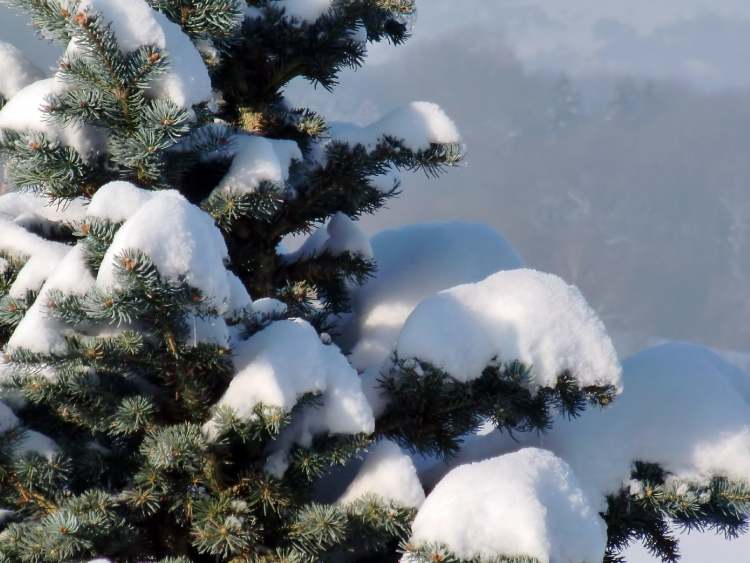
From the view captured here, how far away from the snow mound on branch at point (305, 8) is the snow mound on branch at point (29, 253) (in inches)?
59.9

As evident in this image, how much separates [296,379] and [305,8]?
6.51 feet

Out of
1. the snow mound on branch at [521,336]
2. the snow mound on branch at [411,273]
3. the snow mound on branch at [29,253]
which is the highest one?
the snow mound on branch at [29,253]

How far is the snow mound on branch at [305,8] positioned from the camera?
390 centimetres

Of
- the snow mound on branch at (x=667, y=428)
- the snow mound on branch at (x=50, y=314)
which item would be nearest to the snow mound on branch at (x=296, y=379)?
the snow mound on branch at (x=50, y=314)

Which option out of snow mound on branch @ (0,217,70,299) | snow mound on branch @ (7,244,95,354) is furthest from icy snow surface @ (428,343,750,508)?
snow mound on branch @ (0,217,70,299)

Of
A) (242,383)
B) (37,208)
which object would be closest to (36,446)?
(242,383)

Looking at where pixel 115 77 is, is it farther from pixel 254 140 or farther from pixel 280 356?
pixel 280 356

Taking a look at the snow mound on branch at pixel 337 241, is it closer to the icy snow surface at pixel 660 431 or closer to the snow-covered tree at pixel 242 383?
the snow-covered tree at pixel 242 383

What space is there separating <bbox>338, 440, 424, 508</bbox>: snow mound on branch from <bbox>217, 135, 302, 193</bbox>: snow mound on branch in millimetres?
1132

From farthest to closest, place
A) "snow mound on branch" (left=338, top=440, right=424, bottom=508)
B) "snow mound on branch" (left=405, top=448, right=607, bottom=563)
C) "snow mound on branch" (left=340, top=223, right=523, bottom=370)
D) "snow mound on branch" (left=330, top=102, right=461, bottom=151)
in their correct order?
"snow mound on branch" (left=340, top=223, right=523, bottom=370), "snow mound on branch" (left=330, top=102, right=461, bottom=151), "snow mound on branch" (left=338, top=440, right=424, bottom=508), "snow mound on branch" (left=405, top=448, right=607, bottom=563)

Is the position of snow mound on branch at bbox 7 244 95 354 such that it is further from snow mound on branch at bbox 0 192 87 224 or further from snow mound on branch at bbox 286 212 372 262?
snow mound on branch at bbox 286 212 372 262

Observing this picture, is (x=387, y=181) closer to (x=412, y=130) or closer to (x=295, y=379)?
(x=412, y=130)

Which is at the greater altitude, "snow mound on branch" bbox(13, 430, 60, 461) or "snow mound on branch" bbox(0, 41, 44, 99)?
"snow mound on branch" bbox(0, 41, 44, 99)

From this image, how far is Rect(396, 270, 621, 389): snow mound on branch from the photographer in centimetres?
297
